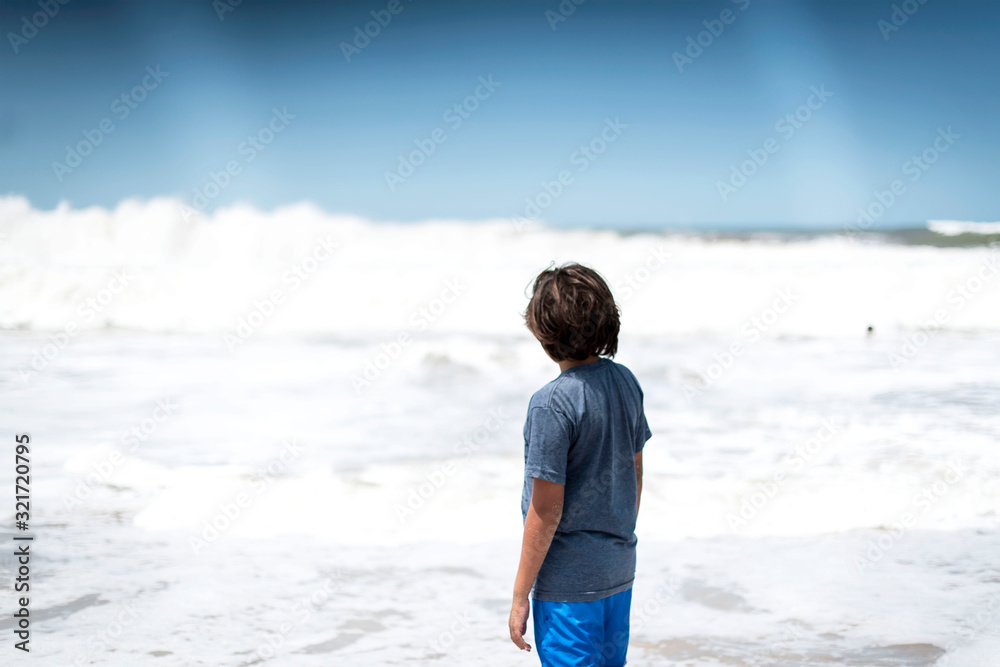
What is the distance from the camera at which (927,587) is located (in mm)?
3363

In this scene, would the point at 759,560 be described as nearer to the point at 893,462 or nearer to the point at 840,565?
the point at 840,565

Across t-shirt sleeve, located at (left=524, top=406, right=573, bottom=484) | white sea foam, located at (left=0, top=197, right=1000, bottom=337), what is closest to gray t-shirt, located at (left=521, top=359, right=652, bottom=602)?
t-shirt sleeve, located at (left=524, top=406, right=573, bottom=484)

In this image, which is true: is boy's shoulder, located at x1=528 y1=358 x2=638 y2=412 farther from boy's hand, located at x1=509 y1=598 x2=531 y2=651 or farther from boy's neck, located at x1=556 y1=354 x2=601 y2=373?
boy's hand, located at x1=509 y1=598 x2=531 y2=651

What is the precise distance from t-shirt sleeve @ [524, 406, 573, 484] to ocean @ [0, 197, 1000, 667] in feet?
4.89

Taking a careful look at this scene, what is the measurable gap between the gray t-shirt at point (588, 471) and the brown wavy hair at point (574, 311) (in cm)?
7

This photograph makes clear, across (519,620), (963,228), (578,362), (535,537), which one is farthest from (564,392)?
(963,228)

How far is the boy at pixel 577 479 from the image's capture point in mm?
1575

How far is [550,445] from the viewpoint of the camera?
60.8 inches

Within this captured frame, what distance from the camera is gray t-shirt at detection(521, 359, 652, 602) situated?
1569mm

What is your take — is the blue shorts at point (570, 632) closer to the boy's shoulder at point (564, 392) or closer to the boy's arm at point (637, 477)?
the boy's arm at point (637, 477)

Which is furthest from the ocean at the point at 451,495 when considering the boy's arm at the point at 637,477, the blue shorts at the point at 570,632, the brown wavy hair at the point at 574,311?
the brown wavy hair at the point at 574,311

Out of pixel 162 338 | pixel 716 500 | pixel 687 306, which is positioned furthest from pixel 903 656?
pixel 687 306

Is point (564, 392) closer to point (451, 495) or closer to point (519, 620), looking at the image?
point (519, 620)

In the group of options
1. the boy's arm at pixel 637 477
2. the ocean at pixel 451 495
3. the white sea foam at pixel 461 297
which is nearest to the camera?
the boy's arm at pixel 637 477
